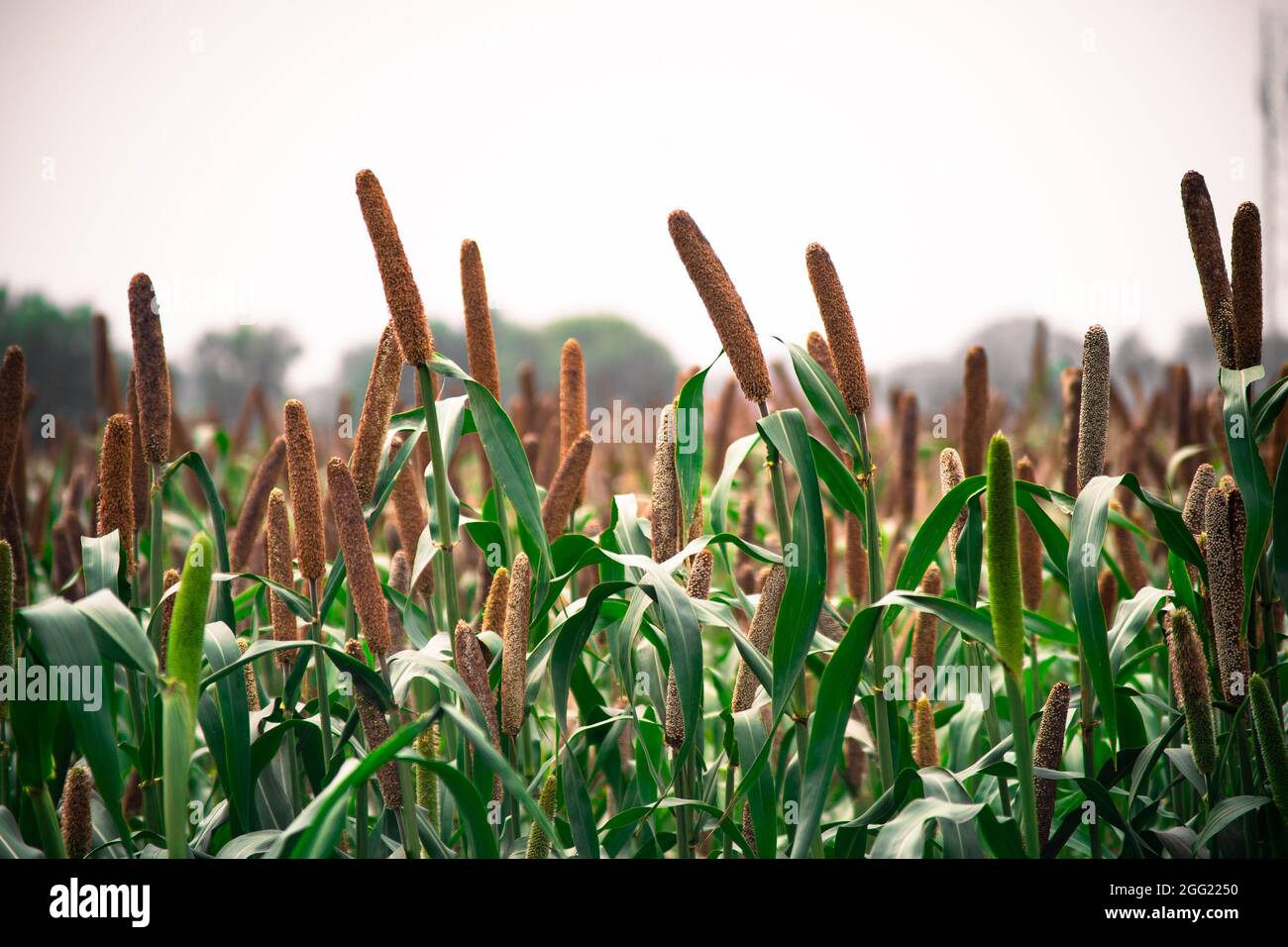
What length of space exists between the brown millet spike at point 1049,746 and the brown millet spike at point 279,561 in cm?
136

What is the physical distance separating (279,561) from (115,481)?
31 cm

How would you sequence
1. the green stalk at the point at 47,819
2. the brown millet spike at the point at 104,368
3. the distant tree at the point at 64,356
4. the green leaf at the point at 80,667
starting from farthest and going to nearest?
the distant tree at the point at 64,356, the brown millet spike at the point at 104,368, the green stalk at the point at 47,819, the green leaf at the point at 80,667

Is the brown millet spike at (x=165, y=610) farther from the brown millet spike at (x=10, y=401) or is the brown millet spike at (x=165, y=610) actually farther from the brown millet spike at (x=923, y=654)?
the brown millet spike at (x=923, y=654)

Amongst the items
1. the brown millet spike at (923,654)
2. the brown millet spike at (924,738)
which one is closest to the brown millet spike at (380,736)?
the brown millet spike at (924,738)

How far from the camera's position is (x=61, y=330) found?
38.4ft

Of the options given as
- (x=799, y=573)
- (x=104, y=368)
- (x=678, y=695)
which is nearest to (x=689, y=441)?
(x=799, y=573)

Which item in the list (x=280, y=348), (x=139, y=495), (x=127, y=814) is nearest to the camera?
(x=139, y=495)

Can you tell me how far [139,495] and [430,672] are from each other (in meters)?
1.07

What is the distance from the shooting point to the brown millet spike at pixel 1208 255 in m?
1.55

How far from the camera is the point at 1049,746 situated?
1.53 meters

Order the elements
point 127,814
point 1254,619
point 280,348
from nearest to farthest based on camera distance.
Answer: point 1254,619, point 127,814, point 280,348
